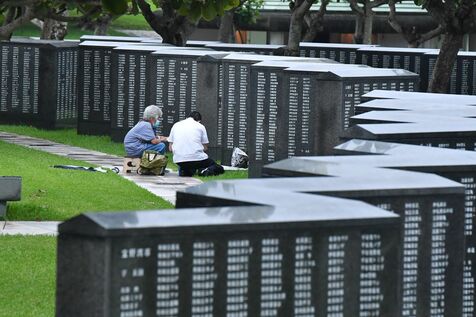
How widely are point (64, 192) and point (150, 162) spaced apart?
3.92 m

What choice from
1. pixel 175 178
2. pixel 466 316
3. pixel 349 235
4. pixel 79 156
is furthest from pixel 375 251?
pixel 79 156

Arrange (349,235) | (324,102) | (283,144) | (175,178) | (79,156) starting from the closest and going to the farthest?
(349,235) → (324,102) → (283,144) → (175,178) → (79,156)

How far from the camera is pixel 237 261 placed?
6113mm

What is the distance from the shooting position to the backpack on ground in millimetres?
23391

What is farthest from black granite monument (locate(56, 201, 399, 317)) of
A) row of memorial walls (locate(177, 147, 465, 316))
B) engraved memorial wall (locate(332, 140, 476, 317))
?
engraved memorial wall (locate(332, 140, 476, 317))

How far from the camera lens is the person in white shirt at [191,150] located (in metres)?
23.2

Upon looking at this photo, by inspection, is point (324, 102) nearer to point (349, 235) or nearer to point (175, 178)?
point (175, 178)

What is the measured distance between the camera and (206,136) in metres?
23.5

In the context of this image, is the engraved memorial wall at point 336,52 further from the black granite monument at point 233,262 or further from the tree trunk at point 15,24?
the black granite monument at point 233,262

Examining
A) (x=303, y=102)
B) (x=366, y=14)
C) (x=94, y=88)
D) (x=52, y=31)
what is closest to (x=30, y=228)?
(x=303, y=102)

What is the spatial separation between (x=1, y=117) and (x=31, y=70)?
4.74 feet

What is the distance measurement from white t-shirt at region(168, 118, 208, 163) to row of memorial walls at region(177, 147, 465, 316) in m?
15.4

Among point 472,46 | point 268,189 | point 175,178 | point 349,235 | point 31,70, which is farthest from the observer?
point 472,46

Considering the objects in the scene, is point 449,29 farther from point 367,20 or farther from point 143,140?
point 367,20
